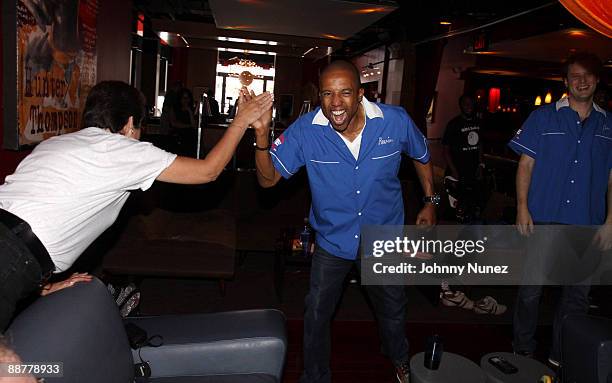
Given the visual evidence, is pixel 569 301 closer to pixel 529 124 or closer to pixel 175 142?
pixel 529 124

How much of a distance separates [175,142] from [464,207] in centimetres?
563

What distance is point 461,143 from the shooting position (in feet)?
21.4

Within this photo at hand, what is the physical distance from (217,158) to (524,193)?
2046mm

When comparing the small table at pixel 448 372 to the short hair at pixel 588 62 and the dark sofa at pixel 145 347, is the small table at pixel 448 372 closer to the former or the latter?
the dark sofa at pixel 145 347

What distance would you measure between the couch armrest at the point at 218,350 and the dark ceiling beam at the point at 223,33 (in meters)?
10.0

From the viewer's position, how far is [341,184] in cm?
287

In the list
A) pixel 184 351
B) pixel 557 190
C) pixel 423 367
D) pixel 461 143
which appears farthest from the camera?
pixel 461 143

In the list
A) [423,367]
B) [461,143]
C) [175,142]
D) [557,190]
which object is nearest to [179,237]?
[423,367]

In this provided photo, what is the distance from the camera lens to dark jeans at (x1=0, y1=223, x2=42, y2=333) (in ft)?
5.88

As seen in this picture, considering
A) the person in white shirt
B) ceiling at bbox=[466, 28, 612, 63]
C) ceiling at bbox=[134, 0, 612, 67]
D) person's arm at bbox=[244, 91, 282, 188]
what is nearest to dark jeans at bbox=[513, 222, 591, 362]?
person's arm at bbox=[244, 91, 282, 188]

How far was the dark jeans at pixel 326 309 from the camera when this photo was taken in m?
2.89

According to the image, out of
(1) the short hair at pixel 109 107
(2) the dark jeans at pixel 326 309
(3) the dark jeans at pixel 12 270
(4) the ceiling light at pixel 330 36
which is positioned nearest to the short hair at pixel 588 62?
(2) the dark jeans at pixel 326 309

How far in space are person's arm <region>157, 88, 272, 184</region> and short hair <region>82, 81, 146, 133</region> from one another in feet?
0.99

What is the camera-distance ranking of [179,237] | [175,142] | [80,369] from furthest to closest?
[175,142] < [179,237] < [80,369]
